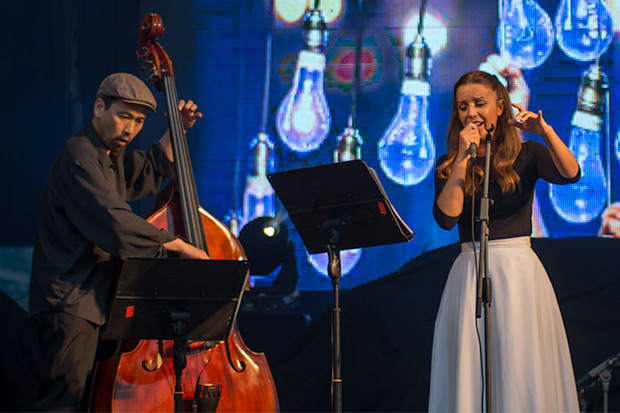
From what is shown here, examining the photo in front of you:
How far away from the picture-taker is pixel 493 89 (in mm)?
2521

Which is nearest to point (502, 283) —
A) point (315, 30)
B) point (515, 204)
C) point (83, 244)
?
point (515, 204)

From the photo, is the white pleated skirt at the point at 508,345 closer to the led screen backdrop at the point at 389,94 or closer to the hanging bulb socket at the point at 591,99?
the led screen backdrop at the point at 389,94

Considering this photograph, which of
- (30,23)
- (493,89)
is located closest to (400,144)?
(493,89)

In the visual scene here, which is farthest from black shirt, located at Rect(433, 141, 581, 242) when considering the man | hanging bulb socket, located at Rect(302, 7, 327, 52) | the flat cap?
hanging bulb socket, located at Rect(302, 7, 327, 52)

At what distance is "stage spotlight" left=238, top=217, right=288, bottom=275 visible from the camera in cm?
397

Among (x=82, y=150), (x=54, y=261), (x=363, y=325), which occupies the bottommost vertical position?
(x=363, y=325)

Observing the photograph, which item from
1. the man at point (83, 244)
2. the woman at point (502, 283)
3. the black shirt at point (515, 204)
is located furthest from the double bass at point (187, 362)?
the black shirt at point (515, 204)

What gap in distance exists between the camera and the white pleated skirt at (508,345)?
2.19m

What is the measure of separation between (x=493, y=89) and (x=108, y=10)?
263 centimetres

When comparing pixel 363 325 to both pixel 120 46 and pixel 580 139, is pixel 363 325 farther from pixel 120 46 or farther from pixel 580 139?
pixel 120 46

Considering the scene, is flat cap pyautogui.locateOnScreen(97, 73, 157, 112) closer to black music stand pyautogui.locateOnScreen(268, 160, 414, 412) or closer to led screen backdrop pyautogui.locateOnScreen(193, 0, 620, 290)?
black music stand pyautogui.locateOnScreen(268, 160, 414, 412)

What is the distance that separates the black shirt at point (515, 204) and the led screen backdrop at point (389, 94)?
5.03 feet

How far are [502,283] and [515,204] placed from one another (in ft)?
1.02

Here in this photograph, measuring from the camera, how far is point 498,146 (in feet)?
8.26
